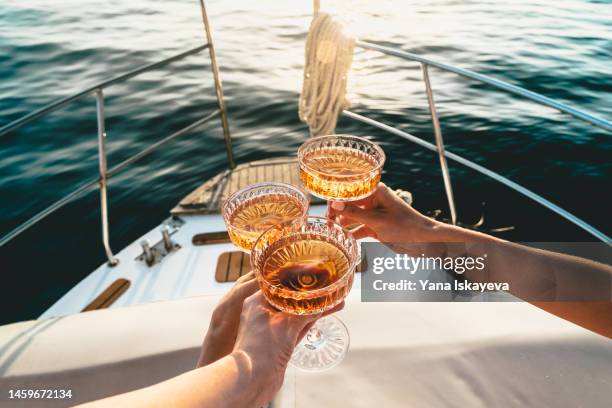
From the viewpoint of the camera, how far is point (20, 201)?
19.9 feet

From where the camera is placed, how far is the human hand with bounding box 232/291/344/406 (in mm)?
1004

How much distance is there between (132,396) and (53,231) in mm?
5750

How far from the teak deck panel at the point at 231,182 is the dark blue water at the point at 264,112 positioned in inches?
62.9

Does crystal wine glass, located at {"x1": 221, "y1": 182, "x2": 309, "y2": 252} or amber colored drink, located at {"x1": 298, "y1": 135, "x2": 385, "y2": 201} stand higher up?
amber colored drink, located at {"x1": 298, "y1": 135, "x2": 385, "y2": 201}

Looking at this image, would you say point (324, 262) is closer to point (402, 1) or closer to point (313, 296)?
point (313, 296)

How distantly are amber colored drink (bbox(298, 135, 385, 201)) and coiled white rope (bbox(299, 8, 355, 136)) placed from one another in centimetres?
53

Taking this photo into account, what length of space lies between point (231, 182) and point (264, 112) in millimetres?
4478

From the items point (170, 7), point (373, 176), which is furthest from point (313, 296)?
point (170, 7)

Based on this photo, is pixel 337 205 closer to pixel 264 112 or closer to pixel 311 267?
pixel 311 267

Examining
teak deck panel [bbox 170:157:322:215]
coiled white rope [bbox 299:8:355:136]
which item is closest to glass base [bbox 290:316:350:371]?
coiled white rope [bbox 299:8:355:136]

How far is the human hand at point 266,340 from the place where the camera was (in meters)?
1.00

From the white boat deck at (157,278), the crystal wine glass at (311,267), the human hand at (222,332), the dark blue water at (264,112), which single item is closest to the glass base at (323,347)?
the crystal wine glass at (311,267)

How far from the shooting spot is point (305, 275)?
128 centimetres

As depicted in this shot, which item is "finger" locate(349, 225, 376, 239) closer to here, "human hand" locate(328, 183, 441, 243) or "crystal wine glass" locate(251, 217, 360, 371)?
"human hand" locate(328, 183, 441, 243)
